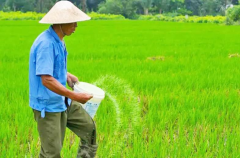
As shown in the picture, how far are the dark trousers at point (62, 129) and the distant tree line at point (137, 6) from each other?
38.4m

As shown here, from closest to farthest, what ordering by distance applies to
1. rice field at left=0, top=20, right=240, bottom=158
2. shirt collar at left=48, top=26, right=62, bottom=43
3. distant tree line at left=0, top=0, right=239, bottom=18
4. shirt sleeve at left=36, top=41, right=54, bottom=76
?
shirt sleeve at left=36, top=41, right=54, bottom=76 < shirt collar at left=48, top=26, right=62, bottom=43 < rice field at left=0, top=20, right=240, bottom=158 < distant tree line at left=0, top=0, right=239, bottom=18

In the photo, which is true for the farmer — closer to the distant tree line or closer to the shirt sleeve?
the shirt sleeve

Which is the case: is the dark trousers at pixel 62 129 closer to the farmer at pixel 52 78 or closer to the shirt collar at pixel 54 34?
the farmer at pixel 52 78

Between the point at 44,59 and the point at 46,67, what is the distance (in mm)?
41

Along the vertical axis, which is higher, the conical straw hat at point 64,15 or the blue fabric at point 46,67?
the conical straw hat at point 64,15

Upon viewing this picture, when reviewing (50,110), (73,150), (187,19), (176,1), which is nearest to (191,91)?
(73,150)

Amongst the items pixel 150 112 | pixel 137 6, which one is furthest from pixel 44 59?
pixel 137 6

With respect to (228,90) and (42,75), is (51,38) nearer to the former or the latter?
(42,75)

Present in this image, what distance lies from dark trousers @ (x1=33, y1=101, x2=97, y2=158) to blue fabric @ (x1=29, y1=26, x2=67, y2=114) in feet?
0.16

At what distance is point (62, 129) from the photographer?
1864 mm

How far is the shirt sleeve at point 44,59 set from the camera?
1627 mm

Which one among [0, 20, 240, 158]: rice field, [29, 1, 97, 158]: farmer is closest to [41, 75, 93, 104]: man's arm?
[29, 1, 97, 158]: farmer

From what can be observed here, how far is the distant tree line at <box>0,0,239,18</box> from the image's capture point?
139ft

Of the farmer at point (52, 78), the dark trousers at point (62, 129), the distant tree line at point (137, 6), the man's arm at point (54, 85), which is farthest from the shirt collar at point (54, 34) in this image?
the distant tree line at point (137, 6)
